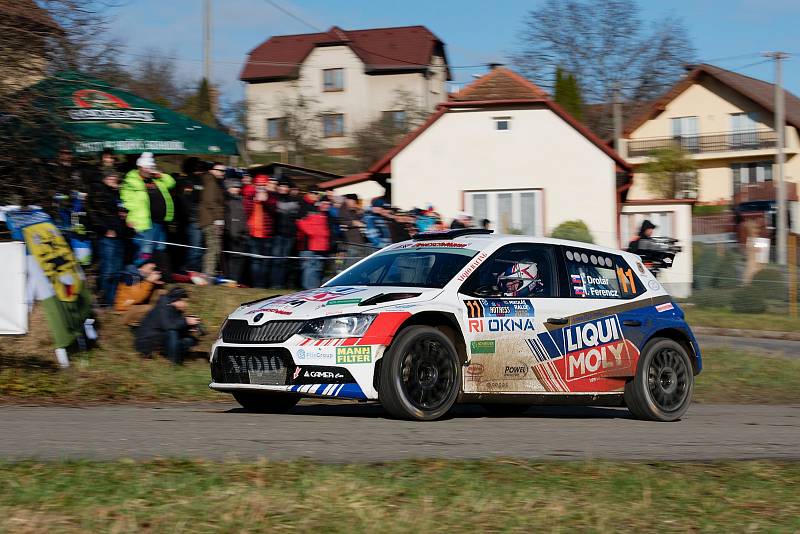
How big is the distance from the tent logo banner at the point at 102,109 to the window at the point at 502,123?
18.6 metres

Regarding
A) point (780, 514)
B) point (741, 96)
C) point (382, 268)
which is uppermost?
point (741, 96)

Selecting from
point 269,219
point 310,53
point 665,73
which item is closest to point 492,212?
point 269,219

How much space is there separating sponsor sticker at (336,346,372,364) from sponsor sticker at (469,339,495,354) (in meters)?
1.08

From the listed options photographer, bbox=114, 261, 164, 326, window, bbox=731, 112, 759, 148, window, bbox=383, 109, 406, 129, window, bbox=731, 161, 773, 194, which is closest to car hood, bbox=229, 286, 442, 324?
photographer, bbox=114, 261, 164, 326

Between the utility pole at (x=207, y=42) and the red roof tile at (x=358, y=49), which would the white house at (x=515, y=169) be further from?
the red roof tile at (x=358, y=49)

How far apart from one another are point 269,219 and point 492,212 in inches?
708

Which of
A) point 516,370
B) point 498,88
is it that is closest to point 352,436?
point 516,370

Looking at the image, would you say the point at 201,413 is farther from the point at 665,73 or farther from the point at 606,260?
the point at 665,73

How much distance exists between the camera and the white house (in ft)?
112

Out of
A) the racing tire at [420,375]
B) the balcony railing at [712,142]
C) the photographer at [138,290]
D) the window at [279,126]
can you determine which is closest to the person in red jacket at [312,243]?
the photographer at [138,290]

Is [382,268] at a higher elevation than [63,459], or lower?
higher

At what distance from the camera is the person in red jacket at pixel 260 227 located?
1730 cm

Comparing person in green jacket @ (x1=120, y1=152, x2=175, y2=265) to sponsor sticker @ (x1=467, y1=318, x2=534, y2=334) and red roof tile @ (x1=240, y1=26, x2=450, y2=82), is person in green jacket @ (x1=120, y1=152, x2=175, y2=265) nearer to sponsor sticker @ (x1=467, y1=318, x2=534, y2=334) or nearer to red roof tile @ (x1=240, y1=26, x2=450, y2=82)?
sponsor sticker @ (x1=467, y1=318, x2=534, y2=334)

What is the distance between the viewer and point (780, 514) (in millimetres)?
5859
